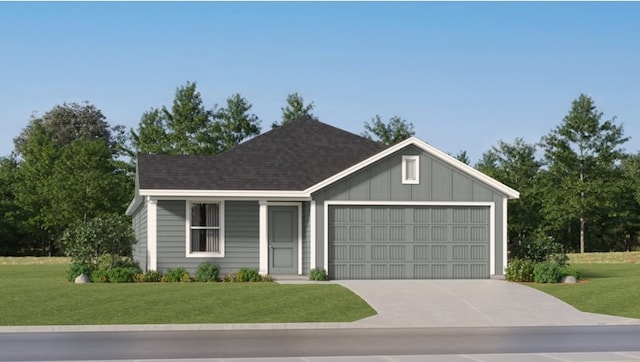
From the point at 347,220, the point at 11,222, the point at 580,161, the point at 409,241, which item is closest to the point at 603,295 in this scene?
the point at 409,241

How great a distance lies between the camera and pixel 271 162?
118 feet

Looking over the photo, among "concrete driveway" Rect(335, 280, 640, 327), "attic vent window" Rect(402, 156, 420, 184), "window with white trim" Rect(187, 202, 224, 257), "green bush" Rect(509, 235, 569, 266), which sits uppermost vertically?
"attic vent window" Rect(402, 156, 420, 184)

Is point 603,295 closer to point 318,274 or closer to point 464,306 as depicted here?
point 464,306

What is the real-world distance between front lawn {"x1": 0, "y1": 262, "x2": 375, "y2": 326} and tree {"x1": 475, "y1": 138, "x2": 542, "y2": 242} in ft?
117

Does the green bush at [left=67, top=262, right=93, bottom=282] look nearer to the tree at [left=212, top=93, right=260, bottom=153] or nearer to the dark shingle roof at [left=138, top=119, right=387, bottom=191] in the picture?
the dark shingle roof at [left=138, top=119, right=387, bottom=191]

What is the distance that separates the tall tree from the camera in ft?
194

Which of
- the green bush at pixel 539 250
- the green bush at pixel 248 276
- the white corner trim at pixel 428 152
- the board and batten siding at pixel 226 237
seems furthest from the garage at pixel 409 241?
the board and batten siding at pixel 226 237

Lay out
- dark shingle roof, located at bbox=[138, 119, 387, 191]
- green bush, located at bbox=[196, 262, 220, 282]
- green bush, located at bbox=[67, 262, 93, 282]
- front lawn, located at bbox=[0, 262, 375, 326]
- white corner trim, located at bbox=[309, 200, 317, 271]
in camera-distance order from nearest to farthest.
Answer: front lawn, located at bbox=[0, 262, 375, 326] → green bush, located at bbox=[67, 262, 93, 282] → green bush, located at bbox=[196, 262, 220, 282] → white corner trim, located at bbox=[309, 200, 317, 271] → dark shingle roof, located at bbox=[138, 119, 387, 191]

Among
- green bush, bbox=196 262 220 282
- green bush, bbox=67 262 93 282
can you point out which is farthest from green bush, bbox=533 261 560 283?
green bush, bbox=67 262 93 282

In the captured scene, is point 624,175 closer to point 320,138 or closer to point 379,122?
point 379,122

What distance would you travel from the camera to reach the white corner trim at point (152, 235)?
1287 inches

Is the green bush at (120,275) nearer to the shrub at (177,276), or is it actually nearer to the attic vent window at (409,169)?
the shrub at (177,276)

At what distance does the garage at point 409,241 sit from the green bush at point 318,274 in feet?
1.98

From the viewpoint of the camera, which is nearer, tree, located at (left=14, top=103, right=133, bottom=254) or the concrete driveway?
the concrete driveway
